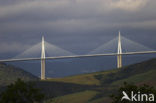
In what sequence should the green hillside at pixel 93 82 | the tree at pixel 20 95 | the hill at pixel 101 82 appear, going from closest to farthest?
the tree at pixel 20 95 < the hill at pixel 101 82 < the green hillside at pixel 93 82

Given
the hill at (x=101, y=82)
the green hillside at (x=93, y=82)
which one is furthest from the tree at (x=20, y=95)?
the hill at (x=101, y=82)

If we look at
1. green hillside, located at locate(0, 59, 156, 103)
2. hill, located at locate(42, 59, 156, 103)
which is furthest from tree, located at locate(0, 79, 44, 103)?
hill, located at locate(42, 59, 156, 103)

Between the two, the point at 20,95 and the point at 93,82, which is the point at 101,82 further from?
the point at 20,95

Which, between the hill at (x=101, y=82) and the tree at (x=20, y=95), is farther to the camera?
the hill at (x=101, y=82)

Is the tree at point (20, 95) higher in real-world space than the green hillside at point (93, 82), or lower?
higher

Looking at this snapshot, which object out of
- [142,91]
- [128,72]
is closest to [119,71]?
[128,72]

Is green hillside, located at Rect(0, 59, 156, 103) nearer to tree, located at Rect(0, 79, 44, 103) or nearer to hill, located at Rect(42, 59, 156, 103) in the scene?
hill, located at Rect(42, 59, 156, 103)

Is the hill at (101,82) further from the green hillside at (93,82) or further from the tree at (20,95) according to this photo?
the tree at (20,95)
